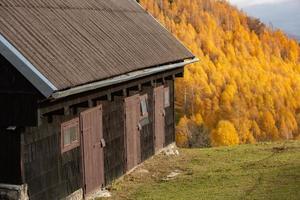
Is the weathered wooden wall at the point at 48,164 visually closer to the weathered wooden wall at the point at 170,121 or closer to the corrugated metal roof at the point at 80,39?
the corrugated metal roof at the point at 80,39

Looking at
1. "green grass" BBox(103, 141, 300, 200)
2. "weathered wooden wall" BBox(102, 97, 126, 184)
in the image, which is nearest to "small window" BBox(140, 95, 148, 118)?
"green grass" BBox(103, 141, 300, 200)

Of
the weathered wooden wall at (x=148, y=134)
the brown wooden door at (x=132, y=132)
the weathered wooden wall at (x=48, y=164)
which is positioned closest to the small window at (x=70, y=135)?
the weathered wooden wall at (x=48, y=164)

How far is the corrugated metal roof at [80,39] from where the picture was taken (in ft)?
33.6

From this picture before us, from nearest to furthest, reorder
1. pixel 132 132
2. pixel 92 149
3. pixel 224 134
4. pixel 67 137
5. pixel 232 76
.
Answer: pixel 67 137
pixel 92 149
pixel 132 132
pixel 224 134
pixel 232 76

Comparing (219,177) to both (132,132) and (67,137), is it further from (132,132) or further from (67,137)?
(67,137)

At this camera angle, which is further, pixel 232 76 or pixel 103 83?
pixel 232 76

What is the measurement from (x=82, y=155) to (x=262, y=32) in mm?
127535

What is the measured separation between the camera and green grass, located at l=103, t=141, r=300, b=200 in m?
13.2

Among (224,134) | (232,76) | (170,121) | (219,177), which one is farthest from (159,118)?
(232,76)

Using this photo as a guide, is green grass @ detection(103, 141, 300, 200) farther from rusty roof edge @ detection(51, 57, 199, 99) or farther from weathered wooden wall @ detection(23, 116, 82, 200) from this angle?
rusty roof edge @ detection(51, 57, 199, 99)

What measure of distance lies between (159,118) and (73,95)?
280 inches

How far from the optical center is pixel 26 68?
957 centimetres

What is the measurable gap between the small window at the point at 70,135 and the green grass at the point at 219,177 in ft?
6.14

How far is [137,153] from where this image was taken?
53.1 feet
